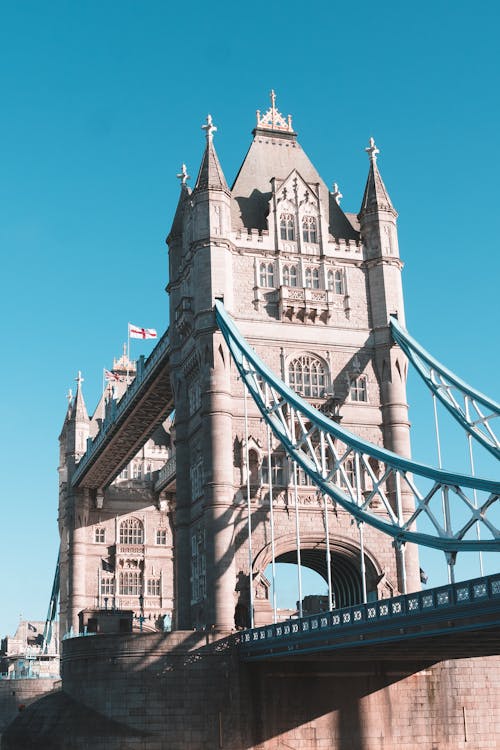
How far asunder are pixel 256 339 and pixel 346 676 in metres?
15.8

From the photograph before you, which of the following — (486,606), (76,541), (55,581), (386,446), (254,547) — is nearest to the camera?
(486,606)

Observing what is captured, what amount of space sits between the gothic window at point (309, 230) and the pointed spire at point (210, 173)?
4.25 meters

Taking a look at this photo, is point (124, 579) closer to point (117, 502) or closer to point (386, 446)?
point (117, 502)

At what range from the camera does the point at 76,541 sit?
80.7m

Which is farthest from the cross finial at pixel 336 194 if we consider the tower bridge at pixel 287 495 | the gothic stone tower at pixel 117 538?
the gothic stone tower at pixel 117 538

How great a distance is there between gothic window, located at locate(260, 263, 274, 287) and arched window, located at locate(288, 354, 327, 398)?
3.93 meters

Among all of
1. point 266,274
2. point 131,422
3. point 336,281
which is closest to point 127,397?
point 131,422

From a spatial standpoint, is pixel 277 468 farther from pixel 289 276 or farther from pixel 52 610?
pixel 52 610

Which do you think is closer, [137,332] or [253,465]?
[253,465]

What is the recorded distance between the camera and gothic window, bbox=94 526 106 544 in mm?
82188

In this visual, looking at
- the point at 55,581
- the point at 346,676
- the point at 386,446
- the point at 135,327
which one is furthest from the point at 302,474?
the point at 55,581

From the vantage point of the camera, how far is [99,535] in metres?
82.4

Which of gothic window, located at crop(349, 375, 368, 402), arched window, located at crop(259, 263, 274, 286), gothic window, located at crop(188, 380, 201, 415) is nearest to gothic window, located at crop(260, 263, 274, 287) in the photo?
arched window, located at crop(259, 263, 274, 286)

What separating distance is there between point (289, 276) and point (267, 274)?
1.09 metres
